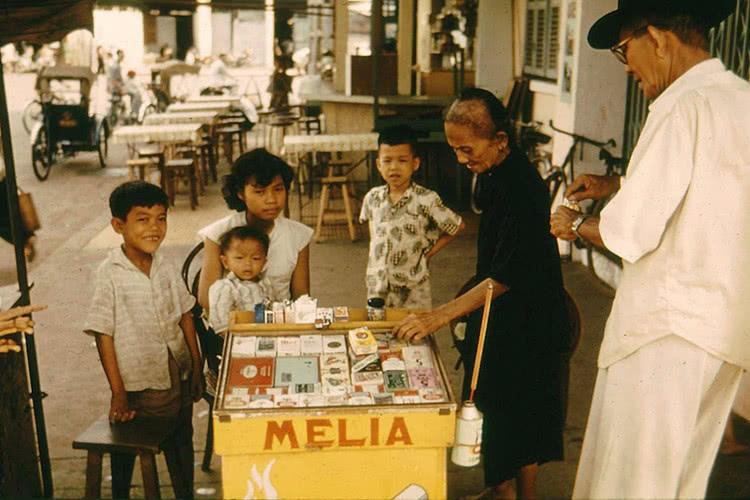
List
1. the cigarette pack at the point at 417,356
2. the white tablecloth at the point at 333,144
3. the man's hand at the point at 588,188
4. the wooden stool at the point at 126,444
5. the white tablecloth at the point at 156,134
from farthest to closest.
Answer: the white tablecloth at the point at 156,134 < the white tablecloth at the point at 333,144 < the wooden stool at the point at 126,444 < the man's hand at the point at 588,188 < the cigarette pack at the point at 417,356

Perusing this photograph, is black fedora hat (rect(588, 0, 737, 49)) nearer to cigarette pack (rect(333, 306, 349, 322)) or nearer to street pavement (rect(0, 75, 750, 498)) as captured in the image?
cigarette pack (rect(333, 306, 349, 322))

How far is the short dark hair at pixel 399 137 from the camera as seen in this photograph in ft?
12.8

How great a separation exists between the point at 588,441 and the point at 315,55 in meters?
20.7

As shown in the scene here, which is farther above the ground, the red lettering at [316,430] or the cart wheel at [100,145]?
the red lettering at [316,430]

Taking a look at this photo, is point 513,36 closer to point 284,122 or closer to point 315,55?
point 284,122

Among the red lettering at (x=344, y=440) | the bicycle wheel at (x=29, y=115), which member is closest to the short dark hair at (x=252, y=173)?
the red lettering at (x=344, y=440)

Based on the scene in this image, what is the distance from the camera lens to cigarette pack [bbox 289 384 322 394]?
2.29 meters

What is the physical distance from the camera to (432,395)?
2.28 metres

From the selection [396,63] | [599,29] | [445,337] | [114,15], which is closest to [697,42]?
[599,29]

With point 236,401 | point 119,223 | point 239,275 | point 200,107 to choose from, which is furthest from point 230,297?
point 200,107

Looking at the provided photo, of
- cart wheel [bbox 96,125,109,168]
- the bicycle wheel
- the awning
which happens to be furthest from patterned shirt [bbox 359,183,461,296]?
the bicycle wheel

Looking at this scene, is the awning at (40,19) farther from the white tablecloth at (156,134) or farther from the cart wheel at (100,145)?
the cart wheel at (100,145)

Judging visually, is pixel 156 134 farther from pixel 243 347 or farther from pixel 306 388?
pixel 306 388

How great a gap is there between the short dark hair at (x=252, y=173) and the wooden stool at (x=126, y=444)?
1.04 meters
